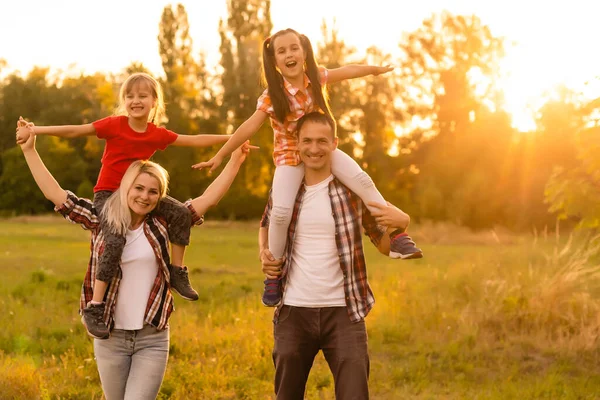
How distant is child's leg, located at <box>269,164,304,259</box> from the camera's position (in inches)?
168

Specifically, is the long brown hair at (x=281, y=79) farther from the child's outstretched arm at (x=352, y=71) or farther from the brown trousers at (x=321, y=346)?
the brown trousers at (x=321, y=346)

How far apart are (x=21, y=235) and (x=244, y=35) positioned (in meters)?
20.0

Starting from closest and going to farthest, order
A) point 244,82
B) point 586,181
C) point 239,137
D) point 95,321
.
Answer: point 95,321
point 239,137
point 586,181
point 244,82

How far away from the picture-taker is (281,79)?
469 cm

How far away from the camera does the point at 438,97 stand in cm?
4231

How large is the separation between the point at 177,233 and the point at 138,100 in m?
0.78

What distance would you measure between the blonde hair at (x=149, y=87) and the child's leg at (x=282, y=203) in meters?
0.83

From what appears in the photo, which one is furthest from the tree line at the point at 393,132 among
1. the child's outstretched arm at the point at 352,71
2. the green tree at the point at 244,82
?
the child's outstretched arm at the point at 352,71

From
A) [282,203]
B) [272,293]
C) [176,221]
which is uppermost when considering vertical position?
[282,203]

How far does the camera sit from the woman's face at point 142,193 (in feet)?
13.8

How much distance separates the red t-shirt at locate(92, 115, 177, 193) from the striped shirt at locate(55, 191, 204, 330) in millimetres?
229

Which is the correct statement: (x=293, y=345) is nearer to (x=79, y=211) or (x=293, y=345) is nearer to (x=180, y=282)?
(x=180, y=282)

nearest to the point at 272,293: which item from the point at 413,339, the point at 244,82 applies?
the point at 413,339

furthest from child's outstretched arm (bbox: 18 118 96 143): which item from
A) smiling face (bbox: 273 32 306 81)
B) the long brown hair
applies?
smiling face (bbox: 273 32 306 81)
